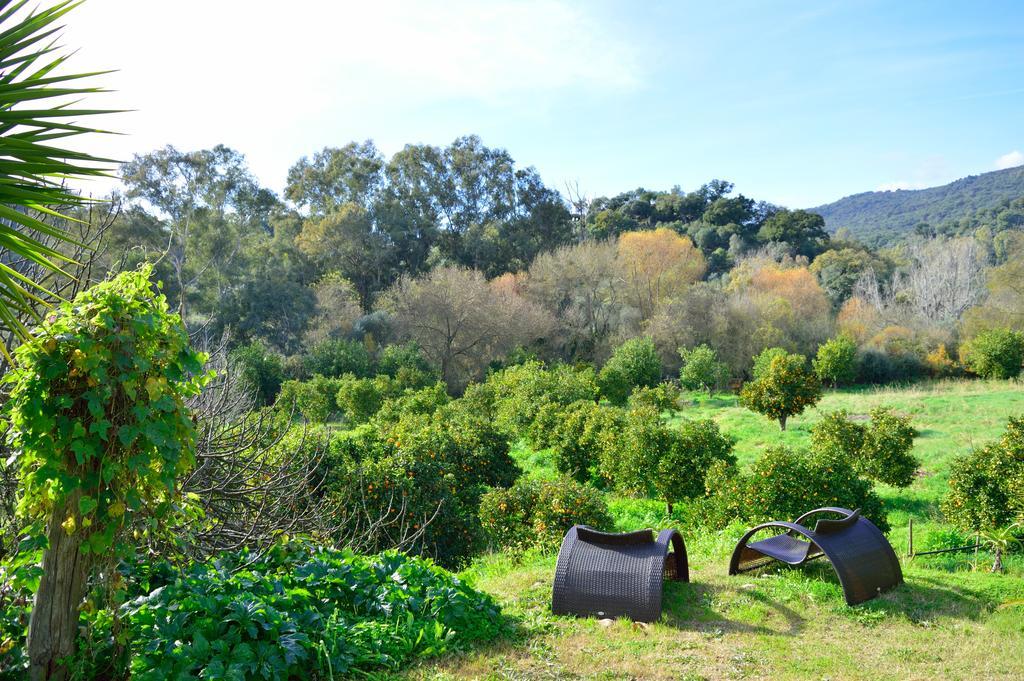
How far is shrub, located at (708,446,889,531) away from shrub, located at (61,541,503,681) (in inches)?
172

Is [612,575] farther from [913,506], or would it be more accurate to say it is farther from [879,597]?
[913,506]

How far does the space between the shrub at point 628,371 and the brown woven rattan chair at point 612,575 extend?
17111 millimetres

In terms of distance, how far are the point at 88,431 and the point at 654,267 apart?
33017 millimetres

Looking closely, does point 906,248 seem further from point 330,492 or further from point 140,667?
point 140,667

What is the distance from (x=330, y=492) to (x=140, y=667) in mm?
5363

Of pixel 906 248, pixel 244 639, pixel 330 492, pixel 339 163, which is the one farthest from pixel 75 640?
pixel 906 248

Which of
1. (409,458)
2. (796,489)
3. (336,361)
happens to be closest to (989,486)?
(796,489)

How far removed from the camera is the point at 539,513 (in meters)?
8.05

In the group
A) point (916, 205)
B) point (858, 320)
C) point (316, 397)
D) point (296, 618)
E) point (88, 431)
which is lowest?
point (316, 397)

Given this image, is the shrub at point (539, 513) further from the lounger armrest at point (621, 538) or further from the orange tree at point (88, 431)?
the orange tree at point (88, 431)

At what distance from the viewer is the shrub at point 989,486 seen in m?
7.72

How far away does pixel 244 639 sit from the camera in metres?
3.57

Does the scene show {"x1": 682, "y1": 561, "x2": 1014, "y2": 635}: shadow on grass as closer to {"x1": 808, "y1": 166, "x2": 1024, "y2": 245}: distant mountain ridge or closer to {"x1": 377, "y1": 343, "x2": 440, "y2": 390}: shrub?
{"x1": 377, "y1": 343, "x2": 440, "y2": 390}: shrub

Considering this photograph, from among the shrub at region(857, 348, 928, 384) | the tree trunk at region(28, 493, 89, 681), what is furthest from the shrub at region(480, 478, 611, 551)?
the shrub at region(857, 348, 928, 384)
